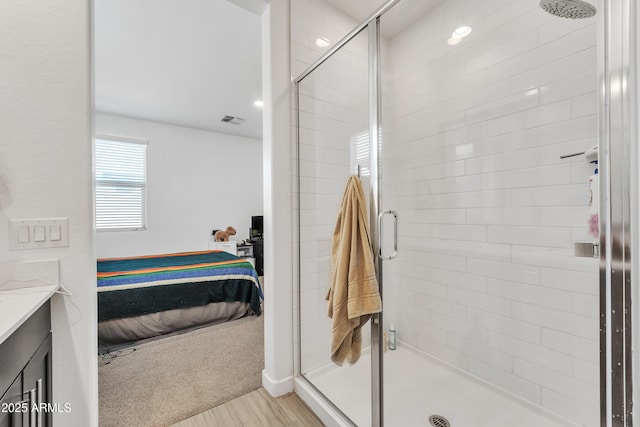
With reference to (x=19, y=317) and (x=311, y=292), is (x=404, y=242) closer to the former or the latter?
(x=311, y=292)

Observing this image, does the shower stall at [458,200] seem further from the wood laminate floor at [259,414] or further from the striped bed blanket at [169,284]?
the striped bed blanket at [169,284]

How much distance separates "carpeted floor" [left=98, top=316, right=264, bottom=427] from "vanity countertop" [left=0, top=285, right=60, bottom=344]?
100 centimetres

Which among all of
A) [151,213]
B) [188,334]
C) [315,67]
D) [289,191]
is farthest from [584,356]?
[151,213]

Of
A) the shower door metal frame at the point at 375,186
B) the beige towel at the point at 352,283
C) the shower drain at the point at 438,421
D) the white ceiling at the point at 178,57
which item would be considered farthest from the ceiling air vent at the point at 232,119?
the shower drain at the point at 438,421

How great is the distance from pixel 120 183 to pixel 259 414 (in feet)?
13.9

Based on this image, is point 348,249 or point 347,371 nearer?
point 348,249

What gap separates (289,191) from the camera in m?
1.83

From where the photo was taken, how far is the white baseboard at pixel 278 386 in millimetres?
1772

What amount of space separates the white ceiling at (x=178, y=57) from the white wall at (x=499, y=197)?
1383 mm

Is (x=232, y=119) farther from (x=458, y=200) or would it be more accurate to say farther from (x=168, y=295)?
(x=458, y=200)

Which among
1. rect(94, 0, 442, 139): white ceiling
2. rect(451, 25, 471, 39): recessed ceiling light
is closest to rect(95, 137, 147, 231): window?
rect(94, 0, 442, 139): white ceiling

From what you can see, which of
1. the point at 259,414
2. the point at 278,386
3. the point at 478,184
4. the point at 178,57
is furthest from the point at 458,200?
the point at 178,57

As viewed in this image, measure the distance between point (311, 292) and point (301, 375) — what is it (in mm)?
524

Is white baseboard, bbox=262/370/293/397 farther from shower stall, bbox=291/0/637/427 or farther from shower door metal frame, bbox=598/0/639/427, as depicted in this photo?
shower door metal frame, bbox=598/0/639/427
